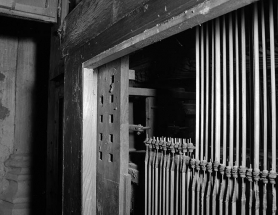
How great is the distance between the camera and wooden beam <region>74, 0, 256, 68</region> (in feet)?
3.00

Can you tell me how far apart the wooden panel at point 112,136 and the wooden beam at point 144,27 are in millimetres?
139

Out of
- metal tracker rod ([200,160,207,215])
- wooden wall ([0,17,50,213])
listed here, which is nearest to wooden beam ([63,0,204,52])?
metal tracker rod ([200,160,207,215])

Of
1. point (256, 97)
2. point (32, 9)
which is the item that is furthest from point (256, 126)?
point (32, 9)

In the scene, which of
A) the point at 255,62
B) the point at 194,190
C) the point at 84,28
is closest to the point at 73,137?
the point at 84,28

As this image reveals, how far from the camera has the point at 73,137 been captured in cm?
196

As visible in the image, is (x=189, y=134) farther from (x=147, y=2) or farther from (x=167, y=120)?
(x=147, y=2)

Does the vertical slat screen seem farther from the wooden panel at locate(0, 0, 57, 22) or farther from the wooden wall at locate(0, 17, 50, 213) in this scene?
the wooden wall at locate(0, 17, 50, 213)

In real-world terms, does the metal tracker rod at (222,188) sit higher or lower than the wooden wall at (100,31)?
lower

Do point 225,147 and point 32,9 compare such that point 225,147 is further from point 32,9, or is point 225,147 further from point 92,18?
point 32,9

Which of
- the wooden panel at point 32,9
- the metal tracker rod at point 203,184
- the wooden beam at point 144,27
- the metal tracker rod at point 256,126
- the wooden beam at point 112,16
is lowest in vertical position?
the metal tracker rod at point 203,184

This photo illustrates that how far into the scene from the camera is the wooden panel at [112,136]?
1.67 m

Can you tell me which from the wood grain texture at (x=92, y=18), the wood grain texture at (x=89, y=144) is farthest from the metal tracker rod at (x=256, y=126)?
the wood grain texture at (x=89, y=144)

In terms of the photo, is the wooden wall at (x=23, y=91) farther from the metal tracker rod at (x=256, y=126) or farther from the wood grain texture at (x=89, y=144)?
the metal tracker rod at (x=256, y=126)

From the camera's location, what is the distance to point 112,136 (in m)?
1.80
